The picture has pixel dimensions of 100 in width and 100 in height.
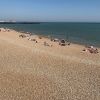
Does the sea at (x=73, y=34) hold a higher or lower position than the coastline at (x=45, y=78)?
lower

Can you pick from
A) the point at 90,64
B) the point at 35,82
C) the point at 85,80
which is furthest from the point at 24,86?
the point at 90,64

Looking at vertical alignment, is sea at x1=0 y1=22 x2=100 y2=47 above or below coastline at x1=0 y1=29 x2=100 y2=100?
below

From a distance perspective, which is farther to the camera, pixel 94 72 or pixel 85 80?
pixel 94 72

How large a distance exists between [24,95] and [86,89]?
2900mm

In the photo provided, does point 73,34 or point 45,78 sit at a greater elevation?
point 45,78

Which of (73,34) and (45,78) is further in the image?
(73,34)

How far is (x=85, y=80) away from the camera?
14570mm

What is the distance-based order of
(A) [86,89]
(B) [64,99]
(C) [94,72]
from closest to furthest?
1. (B) [64,99]
2. (A) [86,89]
3. (C) [94,72]

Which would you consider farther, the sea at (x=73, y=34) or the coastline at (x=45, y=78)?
the sea at (x=73, y=34)

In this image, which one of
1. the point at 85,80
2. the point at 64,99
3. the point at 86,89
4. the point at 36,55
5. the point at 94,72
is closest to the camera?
the point at 64,99

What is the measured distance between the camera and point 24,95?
39.9 feet

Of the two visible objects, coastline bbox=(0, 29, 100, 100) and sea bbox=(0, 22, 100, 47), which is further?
sea bbox=(0, 22, 100, 47)

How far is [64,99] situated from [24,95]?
1.69 metres

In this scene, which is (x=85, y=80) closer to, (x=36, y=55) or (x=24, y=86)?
(x=24, y=86)
